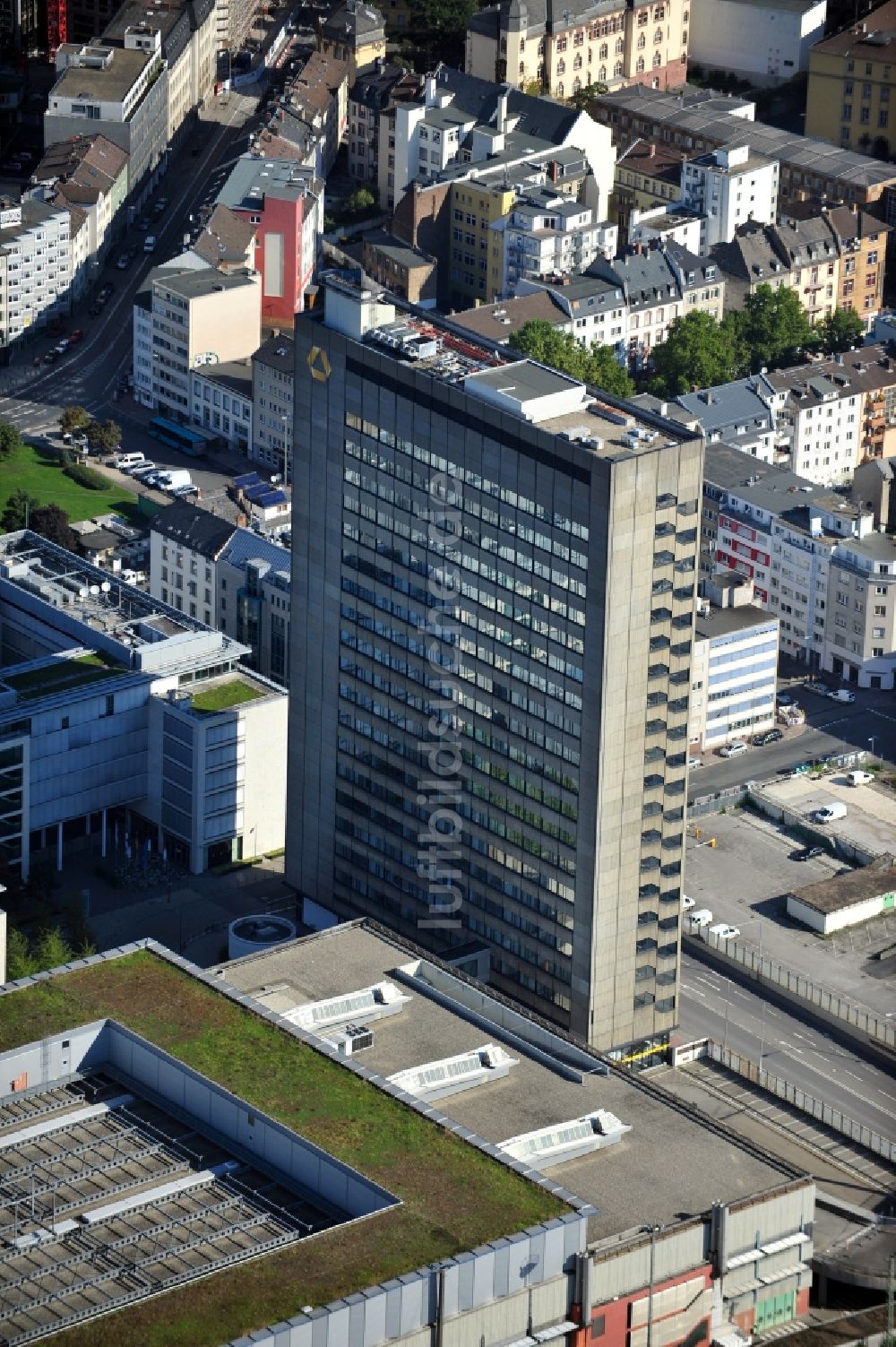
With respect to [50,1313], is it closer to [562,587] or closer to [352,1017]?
[352,1017]

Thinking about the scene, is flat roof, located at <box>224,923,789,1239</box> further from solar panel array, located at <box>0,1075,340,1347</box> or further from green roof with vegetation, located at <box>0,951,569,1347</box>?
solar panel array, located at <box>0,1075,340,1347</box>

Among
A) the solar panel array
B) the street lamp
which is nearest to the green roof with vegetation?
the solar panel array

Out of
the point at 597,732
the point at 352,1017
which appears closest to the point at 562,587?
the point at 597,732

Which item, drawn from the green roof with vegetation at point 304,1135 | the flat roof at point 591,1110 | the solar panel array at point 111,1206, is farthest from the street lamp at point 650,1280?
the solar panel array at point 111,1206

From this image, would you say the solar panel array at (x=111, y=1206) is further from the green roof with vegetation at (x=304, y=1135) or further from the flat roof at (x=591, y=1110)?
the flat roof at (x=591, y=1110)

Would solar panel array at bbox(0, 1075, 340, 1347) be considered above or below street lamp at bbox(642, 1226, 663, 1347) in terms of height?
above

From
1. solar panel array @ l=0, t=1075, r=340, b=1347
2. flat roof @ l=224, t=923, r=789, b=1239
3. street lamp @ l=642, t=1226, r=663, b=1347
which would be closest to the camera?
solar panel array @ l=0, t=1075, r=340, b=1347

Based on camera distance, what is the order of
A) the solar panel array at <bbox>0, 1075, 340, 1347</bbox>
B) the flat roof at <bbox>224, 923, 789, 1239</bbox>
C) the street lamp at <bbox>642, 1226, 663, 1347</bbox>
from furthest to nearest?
the flat roof at <bbox>224, 923, 789, 1239</bbox> → the street lamp at <bbox>642, 1226, 663, 1347</bbox> → the solar panel array at <bbox>0, 1075, 340, 1347</bbox>
